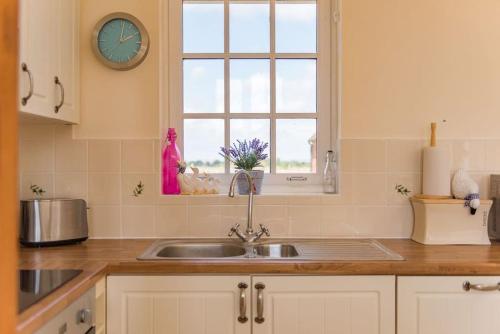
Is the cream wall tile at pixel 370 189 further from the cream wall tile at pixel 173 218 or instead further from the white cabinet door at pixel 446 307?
the cream wall tile at pixel 173 218

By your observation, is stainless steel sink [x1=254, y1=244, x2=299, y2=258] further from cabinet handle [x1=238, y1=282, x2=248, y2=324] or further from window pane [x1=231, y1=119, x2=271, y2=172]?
window pane [x1=231, y1=119, x2=271, y2=172]

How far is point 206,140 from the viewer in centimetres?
208

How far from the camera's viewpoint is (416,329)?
1.41m

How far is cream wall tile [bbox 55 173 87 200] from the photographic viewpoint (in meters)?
1.88

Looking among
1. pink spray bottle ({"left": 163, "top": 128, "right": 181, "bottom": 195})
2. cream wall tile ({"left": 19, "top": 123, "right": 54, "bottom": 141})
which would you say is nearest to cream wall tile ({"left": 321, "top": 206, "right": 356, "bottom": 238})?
pink spray bottle ({"left": 163, "top": 128, "right": 181, "bottom": 195})

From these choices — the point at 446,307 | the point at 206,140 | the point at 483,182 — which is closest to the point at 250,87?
the point at 206,140

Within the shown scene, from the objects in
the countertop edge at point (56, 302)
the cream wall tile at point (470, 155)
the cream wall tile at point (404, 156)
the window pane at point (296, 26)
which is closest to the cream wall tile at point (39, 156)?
the countertop edge at point (56, 302)

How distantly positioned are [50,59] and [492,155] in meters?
2.00

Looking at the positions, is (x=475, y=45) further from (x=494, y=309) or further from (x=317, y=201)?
(x=494, y=309)

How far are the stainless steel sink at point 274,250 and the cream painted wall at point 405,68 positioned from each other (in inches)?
28.0

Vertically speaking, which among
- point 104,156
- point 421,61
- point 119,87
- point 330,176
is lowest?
point 330,176

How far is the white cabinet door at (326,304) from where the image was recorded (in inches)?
55.4

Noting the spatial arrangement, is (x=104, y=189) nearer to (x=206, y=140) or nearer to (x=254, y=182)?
(x=206, y=140)

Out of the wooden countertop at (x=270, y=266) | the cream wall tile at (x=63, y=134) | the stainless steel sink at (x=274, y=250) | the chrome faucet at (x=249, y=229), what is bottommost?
the stainless steel sink at (x=274, y=250)
